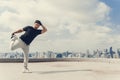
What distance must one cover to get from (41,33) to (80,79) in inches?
164

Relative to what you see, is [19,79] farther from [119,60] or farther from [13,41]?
[119,60]

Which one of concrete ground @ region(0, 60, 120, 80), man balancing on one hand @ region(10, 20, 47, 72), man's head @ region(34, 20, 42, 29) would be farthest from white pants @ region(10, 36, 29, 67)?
concrete ground @ region(0, 60, 120, 80)

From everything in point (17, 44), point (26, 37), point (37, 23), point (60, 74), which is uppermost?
point (37, 23)

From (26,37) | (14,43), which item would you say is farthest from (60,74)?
(14,43)

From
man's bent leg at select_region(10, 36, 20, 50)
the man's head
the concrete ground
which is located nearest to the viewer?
the concrete ground

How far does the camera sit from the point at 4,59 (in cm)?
2283

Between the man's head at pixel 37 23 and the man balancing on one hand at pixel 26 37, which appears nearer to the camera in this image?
the man balancing on one hand at pixel 26 37

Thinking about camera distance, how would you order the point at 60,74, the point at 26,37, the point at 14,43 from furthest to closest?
the point at 26,37, the point at 14,43, the point at 60,74

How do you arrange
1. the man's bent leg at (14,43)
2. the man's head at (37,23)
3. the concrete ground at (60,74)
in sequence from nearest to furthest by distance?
the concrete ground at (60,74), the man's bent leg at (14,43), the man's head at (37,23)

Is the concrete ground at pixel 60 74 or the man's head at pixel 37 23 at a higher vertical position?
the man's head at pixel 37 23

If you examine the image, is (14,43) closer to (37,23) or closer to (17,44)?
(17,44)

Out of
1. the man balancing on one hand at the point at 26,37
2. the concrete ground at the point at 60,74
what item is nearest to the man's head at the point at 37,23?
the man balancing on one hand at the point at 26,37

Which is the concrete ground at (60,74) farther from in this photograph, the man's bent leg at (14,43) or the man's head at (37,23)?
the man's head at (37,23)

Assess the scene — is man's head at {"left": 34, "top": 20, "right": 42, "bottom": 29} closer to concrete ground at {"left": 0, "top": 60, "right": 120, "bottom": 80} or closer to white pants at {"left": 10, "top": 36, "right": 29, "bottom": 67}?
white pants at {"left": 10, "top": 36, "right": 29, "bottom": 67}
